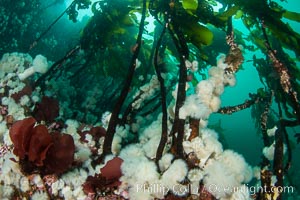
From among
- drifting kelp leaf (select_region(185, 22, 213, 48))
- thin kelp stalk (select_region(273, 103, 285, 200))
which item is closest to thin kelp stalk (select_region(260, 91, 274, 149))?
thin kelp stalk (select_region(273, 103, 285, 200))

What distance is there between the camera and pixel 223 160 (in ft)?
8.00

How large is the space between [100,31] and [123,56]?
0.91 metres

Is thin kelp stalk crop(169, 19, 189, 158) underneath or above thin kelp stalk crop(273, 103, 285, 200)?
above

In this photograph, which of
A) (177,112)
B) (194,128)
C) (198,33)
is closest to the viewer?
(177,112)

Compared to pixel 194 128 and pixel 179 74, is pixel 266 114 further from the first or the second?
pixel 179 74

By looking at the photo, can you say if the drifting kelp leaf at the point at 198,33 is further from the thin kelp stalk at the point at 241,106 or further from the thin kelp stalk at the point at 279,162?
the thin kelp stalk at the point at 279,162

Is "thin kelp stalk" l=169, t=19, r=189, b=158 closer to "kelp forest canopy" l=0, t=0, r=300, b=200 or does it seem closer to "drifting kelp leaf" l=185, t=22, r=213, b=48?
"kelp forest canopy" l=0, t=0, r=300, b=200

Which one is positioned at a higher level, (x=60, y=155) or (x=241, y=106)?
(x=241, y=106)

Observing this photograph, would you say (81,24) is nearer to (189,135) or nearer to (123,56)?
(123,56)

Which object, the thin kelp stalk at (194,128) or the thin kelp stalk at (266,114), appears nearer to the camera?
the thin kelp stalk at (194,128)

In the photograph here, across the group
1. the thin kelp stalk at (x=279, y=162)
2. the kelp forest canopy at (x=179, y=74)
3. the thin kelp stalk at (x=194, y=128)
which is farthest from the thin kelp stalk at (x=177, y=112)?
the thin kelp stalk at (x=279, y=162)

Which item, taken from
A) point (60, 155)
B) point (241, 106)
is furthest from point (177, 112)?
point (60, 155)

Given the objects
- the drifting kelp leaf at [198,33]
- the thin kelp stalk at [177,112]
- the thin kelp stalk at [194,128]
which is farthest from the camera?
the drifting kelp leaf at [198,33]

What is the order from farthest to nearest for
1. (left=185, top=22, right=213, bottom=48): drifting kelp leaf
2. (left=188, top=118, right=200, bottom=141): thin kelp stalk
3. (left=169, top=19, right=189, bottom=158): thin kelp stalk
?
(left=185, top=22, right=213, bottom=48): drifting kelp leaf → (left=188, top=118, right=200, bottom=141): thin kelp stalk → (left=169, top=19, right=189, bottom=158): thin kelp stalk
